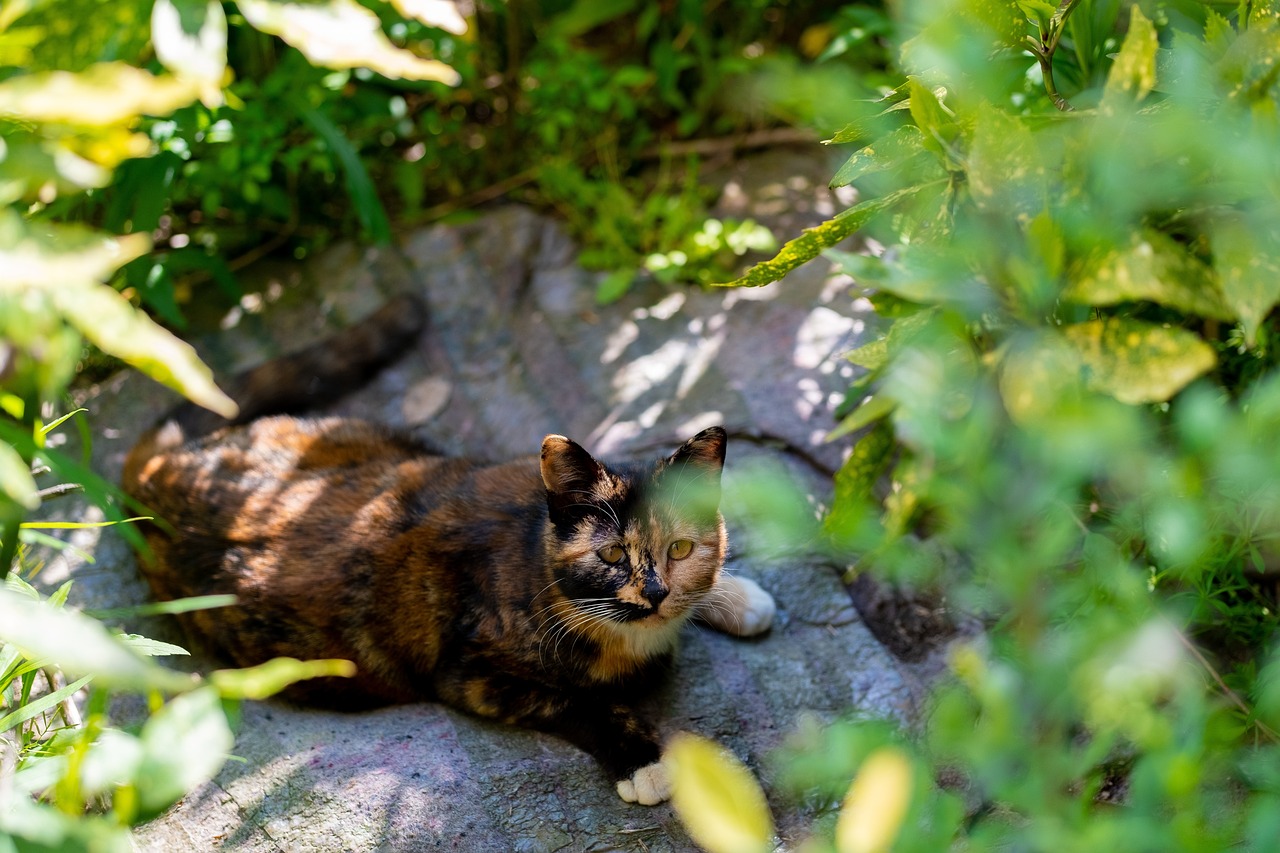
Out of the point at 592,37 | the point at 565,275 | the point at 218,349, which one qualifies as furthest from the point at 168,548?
the point at 592,37

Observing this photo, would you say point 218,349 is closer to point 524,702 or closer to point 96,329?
point 524,702

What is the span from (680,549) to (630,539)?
0.16 metres

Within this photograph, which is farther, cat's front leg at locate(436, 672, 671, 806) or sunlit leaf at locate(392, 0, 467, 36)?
cat's front leg at locate(436, 672, 671, 806)

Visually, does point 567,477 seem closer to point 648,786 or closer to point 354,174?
point 648,786

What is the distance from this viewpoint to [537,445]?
3.90 metres

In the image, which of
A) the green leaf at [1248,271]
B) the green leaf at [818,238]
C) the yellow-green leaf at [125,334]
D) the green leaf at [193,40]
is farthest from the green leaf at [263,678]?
the green leaf at [1248,271]

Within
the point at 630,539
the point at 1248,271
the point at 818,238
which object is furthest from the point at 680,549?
the point at 1248,271

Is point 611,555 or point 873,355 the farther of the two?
point 611,555

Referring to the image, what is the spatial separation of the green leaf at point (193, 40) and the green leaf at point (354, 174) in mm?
2212

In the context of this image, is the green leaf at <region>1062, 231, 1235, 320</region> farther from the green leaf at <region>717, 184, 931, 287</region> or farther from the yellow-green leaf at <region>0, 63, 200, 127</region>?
the yellow-green leaf at <region>0, 63, 200, 127</region>

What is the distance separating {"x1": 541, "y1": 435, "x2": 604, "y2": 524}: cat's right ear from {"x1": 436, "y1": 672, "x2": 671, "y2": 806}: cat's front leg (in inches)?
20.2

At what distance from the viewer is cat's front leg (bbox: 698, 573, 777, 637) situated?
307cm

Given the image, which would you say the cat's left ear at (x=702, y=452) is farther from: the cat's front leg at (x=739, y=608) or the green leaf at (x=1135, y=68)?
the green leaf at (x=1135, y=68)

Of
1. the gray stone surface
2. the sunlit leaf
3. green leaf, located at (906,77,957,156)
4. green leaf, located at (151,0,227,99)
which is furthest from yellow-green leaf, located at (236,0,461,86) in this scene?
green leaf, located at (906,77,957,156)
